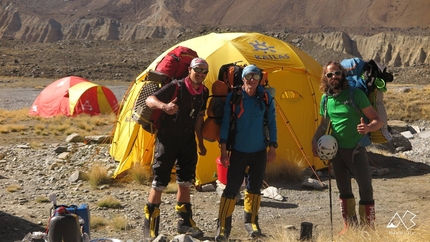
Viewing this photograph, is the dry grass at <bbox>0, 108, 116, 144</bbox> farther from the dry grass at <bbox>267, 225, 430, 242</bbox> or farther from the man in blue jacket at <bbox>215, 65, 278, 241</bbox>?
the dry grass at <bbox>267, 225, 430, 242</bbox>

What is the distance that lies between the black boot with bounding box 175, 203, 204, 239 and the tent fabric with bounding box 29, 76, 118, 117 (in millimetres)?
13651

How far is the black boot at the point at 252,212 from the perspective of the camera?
6273 millimetres

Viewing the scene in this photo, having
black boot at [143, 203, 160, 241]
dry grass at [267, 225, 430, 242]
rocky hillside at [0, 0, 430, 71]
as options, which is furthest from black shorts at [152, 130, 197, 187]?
rocky hillside at [0, 0, 430, 71]

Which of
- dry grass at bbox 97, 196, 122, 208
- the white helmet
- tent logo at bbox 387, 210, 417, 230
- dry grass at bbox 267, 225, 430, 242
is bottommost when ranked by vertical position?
dry grass at bbox 97, 196, 122, 208

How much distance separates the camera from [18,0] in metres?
166

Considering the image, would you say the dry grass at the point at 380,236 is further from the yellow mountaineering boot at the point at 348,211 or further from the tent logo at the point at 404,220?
the tent logo at the point at 404,220

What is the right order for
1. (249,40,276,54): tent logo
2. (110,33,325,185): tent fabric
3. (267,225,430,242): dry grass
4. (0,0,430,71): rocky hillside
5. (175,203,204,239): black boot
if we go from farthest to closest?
(0,0,430,71): rocky hillside
(249,40,276,54): tent logo
(110,33,325,185): tent fabric
(175,203,204,239): black boot
(267,225,430,242): dry grass

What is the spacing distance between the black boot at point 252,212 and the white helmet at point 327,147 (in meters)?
Result: 0.86

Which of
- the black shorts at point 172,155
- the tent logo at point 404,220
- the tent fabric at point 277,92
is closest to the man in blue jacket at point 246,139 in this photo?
the black shorts at point 172,155

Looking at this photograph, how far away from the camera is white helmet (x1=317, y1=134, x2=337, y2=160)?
19.0 ft

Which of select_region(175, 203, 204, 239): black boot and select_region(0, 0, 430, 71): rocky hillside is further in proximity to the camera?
select_region(0, 0, 430, 71): rocky hillside

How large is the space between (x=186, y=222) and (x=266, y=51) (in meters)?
4.82

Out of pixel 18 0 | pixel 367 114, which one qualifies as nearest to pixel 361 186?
pixel 367 114

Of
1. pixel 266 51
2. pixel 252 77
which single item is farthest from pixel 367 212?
pixel 266 51
